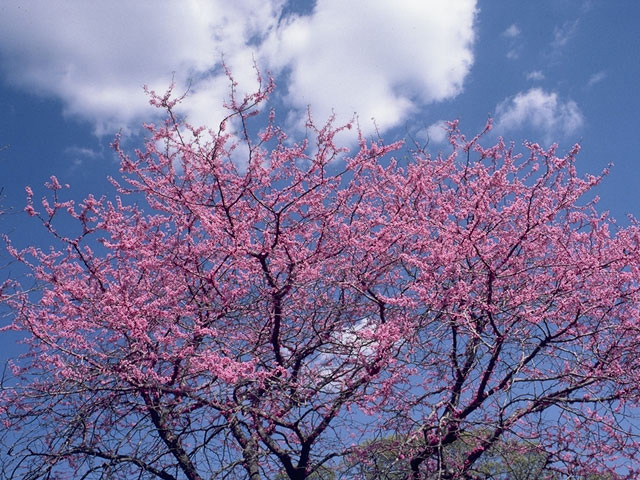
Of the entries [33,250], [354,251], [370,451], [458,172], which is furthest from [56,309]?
[458,172]

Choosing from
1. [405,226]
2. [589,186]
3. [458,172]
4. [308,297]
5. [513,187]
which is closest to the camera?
[589,186]

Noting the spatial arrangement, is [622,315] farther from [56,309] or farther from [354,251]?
[56,309]

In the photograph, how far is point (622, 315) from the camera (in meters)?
7.08

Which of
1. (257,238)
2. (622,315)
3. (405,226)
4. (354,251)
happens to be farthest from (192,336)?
(622,315)

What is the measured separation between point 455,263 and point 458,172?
2451 mm

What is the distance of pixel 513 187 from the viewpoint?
7250mm

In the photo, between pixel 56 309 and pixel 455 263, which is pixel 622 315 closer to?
pixel 455 263

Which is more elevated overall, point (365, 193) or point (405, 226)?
point (365, 193)

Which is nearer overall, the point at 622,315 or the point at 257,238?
the point at 257,238

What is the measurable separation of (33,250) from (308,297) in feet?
12.6

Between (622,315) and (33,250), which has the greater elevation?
(33,250)

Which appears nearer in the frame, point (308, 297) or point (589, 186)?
point (589, 186)

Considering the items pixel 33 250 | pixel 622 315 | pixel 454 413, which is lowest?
pixel 454 413

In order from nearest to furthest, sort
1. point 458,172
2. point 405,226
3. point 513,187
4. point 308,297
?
point 405,226 < point 308,297 < point 513,187 < point 458,172
